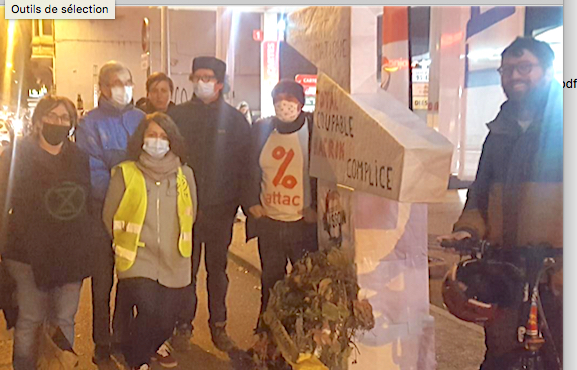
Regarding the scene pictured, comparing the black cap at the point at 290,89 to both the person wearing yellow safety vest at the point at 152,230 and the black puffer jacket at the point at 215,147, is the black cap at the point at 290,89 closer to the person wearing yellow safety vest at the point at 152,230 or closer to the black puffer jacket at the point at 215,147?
the black puffer jacket at the point at 215,147

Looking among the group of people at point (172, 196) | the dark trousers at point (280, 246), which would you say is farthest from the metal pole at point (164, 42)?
the dark trousers at point (280, 246)

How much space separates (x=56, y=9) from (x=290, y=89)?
2.60 ft

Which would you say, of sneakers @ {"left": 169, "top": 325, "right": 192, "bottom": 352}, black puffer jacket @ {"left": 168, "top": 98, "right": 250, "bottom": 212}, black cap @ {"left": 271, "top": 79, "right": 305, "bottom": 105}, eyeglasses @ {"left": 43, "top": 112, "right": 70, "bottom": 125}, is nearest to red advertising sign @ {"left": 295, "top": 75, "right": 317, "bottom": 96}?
black cap @ {"left": 271, "top": 79, "right": 305, "bottom": 105}

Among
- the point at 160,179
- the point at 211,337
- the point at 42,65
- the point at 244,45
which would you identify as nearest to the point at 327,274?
the point at 211,337

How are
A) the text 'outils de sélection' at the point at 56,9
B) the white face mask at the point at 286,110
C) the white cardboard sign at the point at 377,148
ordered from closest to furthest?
the white cardboard sign at the point at 377,148 → the text 'outils de sélection' at the point at 56,9 → the white face mask at the point at 286,110

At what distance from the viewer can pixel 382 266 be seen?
2197 millimetres

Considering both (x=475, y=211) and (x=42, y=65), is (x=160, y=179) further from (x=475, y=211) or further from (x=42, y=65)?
(x=475, y=211)

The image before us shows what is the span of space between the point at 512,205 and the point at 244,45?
1.06 metres

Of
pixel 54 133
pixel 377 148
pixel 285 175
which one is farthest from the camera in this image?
pixel 285 175

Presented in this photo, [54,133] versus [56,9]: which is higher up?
[56,9]

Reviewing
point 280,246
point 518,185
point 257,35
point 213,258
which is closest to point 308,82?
point 257,35

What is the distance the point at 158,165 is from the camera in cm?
212

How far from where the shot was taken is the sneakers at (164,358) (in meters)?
2.23

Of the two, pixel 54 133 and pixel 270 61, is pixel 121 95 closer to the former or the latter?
pixel 54 133
